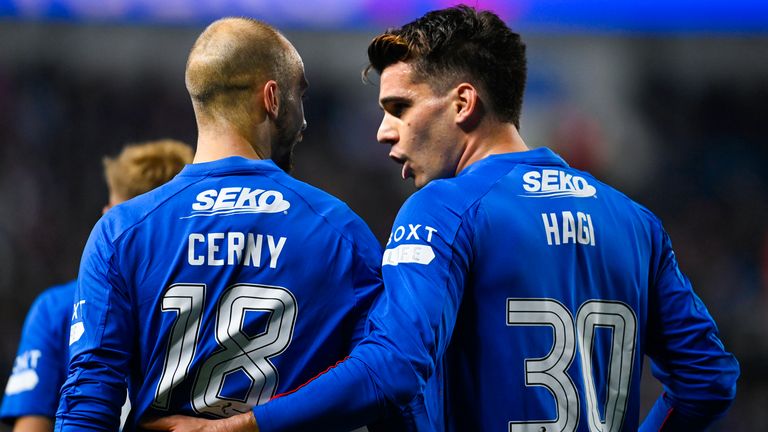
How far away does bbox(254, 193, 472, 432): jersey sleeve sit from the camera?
99.7 inches

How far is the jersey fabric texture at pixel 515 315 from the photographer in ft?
8.39

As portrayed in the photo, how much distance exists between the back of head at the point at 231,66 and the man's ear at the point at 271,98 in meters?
0.02

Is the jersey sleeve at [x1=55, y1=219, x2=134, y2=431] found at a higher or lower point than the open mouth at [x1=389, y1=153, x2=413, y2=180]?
lower

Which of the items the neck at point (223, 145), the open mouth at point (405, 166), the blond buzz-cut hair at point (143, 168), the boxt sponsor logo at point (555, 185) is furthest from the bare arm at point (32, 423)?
the boxt sponsor logo at point (555, 185)

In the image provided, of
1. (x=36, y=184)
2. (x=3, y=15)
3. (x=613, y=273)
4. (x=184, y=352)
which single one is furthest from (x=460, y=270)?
(x=3, y=15)

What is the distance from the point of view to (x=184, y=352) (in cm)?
272

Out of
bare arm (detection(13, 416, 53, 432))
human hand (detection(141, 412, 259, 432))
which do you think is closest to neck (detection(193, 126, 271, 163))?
human hand (detection(141, 412, 259, 432))

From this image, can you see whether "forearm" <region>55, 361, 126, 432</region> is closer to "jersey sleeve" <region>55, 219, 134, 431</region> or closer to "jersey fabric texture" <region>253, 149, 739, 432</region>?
"jersey sleeve" <region>55, 219, 134, 431</region>

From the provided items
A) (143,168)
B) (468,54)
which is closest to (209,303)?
(468,54)

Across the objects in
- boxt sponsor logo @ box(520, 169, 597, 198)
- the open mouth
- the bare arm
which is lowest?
the bare arm

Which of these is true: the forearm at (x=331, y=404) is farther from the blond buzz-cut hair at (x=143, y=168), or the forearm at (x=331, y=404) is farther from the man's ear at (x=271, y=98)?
the blond buzz-cut hair at (x=143, y=168)

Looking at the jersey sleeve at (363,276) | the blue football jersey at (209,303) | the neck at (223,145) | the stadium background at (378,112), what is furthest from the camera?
the stadium background at (378,112)

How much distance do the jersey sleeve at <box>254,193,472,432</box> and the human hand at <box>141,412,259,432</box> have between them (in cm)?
3

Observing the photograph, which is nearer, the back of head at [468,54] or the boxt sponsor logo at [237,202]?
the boxt sponsor logo at [237,202]
